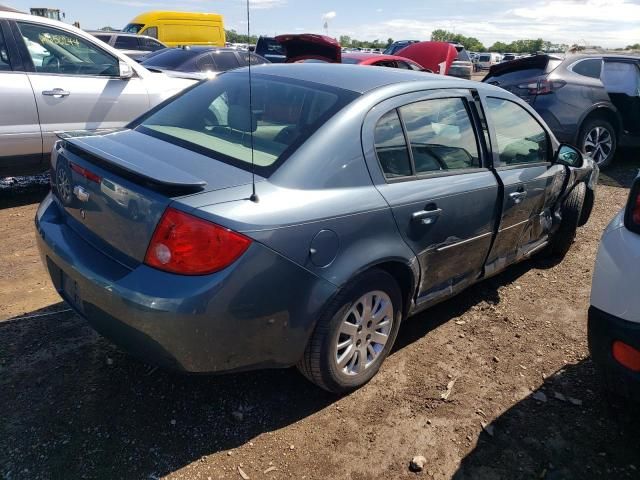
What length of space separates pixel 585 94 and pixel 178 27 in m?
16.2

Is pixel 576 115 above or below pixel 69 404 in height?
above

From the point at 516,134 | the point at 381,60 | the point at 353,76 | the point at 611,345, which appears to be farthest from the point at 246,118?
the point at 381,60

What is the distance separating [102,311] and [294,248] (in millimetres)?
871

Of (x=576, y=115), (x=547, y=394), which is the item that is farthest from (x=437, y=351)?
(x=576, y=115)

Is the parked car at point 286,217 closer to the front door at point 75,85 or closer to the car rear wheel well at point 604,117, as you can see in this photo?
the front door at point 75,85

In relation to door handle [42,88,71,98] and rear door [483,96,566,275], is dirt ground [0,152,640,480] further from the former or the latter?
door handle [42,88,71,98]

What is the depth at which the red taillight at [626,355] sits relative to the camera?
2.13 m

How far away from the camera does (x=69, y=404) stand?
254 centimetres

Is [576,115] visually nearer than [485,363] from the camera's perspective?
No

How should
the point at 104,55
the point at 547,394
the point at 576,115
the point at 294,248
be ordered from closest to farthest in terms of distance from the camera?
the point at 294,248 < the point at 547,394 < the point at 104,55 < the point at 576,115

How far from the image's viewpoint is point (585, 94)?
714 centimetres

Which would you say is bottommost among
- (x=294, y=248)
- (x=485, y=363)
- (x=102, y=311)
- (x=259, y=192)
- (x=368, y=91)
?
(x=485, y=363)

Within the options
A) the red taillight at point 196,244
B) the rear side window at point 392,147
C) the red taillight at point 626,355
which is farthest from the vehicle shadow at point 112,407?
the red taillight at point 626,355

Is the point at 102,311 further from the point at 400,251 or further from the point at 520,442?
the point at 520,442
